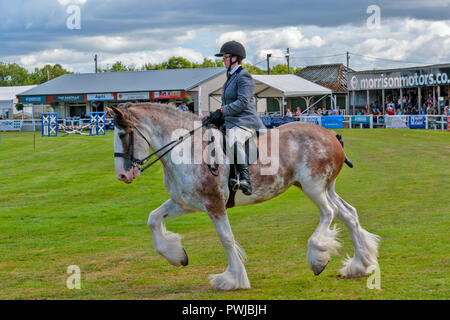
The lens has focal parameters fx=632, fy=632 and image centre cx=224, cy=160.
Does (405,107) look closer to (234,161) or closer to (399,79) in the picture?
(399,79)

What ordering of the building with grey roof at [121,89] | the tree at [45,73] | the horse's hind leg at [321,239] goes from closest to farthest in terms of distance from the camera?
1. the horse's hind leg at [321,239]
2. the building with grey roof at [121,89]
3. the tree at [45,73]

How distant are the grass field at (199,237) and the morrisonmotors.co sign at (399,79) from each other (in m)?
24.9

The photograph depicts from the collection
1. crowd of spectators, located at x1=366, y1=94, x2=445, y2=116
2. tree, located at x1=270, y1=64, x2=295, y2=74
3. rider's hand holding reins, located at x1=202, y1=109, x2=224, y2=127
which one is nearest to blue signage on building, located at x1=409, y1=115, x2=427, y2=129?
crowd of spectators, located at x1=366, y1=94, x2=445, y2=116

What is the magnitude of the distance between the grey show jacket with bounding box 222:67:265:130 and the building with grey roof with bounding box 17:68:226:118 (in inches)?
2442

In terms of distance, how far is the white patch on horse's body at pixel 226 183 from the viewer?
809cm

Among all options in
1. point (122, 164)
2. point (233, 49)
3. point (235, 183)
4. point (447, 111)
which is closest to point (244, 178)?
point (235, 183)

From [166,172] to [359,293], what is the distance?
289 cm

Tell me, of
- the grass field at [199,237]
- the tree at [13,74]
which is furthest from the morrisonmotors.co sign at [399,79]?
the tree at [13,74]

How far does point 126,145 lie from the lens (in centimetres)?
822

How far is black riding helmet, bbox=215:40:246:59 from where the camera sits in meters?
8.63

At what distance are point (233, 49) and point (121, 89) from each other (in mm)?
67465

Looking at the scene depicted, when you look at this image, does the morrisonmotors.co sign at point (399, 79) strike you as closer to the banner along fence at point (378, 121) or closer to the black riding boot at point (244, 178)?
the banner along fence at point (378, 121)

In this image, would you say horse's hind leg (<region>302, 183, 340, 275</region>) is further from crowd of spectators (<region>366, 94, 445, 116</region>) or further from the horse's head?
crowd of spectators (<region>366, 94, 445, 116</region>)

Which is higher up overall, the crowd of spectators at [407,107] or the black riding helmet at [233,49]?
the crowd of spectators at [407,107]
